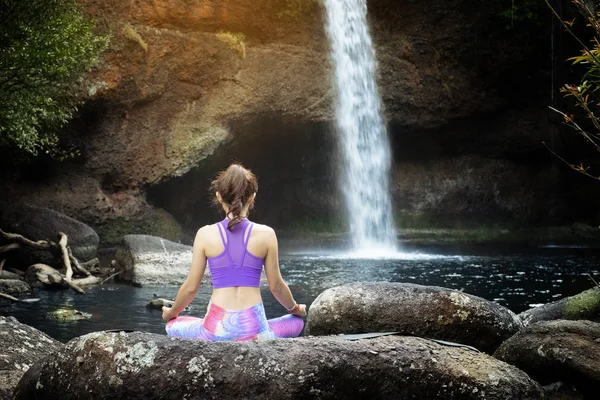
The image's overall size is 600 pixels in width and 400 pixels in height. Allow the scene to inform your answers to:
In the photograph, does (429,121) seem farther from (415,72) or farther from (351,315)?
(351,315)

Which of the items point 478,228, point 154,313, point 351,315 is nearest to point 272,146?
point 478,228

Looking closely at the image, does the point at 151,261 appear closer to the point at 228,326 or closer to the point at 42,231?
the point at 42,231

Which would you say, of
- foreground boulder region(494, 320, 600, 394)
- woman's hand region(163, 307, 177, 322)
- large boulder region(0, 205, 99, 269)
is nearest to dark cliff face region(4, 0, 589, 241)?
large boulder region(0, 205, 99, 269)

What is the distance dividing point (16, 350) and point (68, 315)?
5450mm

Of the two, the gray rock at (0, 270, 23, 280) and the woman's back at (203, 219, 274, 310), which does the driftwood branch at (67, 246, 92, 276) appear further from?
the woman's back at (203, 219, 274, 310)

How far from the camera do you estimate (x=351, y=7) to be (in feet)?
77.5

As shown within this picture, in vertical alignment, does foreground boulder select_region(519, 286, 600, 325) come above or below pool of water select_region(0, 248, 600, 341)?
above

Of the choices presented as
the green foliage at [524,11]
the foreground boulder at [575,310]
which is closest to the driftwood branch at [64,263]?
the foreground boulder at [575,310]

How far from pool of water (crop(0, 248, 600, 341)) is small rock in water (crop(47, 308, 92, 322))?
14 centimetres

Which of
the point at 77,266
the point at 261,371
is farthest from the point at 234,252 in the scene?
the point at 77,266

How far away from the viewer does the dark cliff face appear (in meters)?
20.2

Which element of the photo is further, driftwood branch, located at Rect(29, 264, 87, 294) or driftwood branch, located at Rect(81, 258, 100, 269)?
driftwood branch, located at Rect(81, 258, 100, 269)

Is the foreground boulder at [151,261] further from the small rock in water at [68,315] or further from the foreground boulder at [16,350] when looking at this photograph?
the foreground boulder at [16,350]

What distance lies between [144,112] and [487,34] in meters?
11.4
